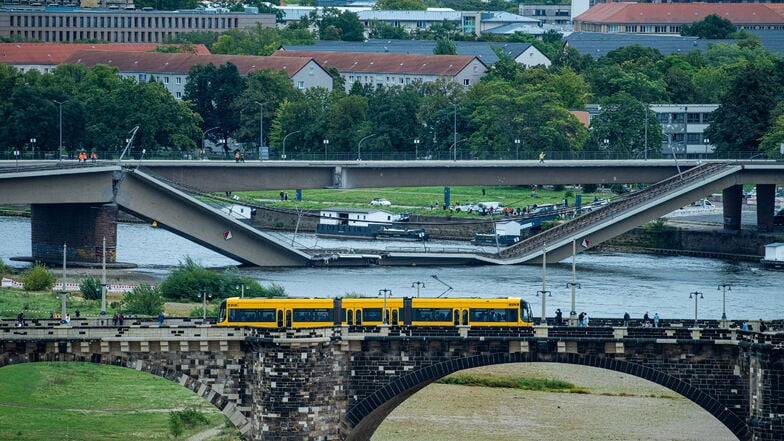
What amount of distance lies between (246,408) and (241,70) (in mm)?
112474

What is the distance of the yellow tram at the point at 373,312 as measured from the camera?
62.5 meters

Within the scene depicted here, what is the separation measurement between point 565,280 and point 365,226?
31.5 m

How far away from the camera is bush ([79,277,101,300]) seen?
90.1 metres

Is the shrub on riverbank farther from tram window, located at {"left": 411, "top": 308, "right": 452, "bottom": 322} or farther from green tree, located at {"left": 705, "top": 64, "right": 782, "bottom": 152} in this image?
green tree, located at {"left": 705, "top": 64, "right": 782, "bottom": 152}

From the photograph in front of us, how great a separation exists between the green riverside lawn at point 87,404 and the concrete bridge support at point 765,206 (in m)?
54.6

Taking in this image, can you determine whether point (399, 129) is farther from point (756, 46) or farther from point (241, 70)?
point (756, 46)

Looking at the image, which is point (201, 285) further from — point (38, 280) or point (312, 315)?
point (312, 315)

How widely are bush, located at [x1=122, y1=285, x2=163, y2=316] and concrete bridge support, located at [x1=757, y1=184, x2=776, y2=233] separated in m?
46.0

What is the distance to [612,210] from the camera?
371 feet

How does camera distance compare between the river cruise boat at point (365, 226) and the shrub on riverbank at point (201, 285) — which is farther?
the river cruise boat at point (365, 226)

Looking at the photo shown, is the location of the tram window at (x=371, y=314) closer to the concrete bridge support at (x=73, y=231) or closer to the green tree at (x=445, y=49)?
the concrete bridge support at (x=73, y=231)

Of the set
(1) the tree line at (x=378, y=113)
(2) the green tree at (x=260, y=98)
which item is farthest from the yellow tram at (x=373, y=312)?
(2) the green tree at (x=260, y=98)

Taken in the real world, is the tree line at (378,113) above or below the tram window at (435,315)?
above

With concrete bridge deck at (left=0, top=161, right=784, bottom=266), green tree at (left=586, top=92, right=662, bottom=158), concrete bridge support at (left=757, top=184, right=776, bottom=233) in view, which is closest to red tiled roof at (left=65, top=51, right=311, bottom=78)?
green tree at (left=586, top=92, right=662, bottom=158)
